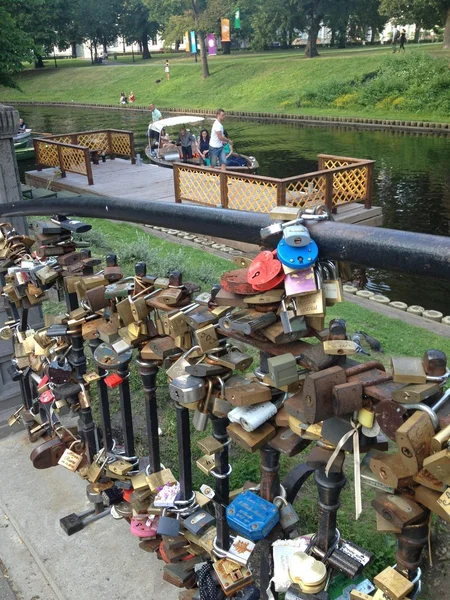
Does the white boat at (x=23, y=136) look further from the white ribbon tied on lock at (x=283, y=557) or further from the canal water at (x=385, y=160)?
the white ribbon tied on lock at (x=283, y=557)

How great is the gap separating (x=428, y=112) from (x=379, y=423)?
36.9 meters

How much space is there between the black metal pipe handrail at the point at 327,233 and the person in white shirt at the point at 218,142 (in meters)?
15.6

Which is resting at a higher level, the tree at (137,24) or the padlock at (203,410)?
the tree at (137,24)

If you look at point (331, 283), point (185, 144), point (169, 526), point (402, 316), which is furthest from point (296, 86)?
point (331, 283)

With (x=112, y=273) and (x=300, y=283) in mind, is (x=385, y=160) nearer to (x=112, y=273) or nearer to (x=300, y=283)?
(x=112, y=273)

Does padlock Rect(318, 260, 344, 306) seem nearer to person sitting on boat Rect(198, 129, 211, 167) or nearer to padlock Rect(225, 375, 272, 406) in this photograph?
padlock Rect(225, 375, 272, 406)

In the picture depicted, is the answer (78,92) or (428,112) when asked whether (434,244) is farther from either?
(78,92)

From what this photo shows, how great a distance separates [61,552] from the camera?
253 cm

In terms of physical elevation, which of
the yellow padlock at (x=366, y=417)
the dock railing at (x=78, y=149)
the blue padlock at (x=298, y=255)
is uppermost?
the blue padlock at (x=298, y=255)

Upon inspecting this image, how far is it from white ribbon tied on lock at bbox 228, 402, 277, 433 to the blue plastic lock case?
0.97 ft

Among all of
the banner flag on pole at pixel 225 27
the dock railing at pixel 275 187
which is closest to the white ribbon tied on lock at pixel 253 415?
the dock railing at pixel 275 187

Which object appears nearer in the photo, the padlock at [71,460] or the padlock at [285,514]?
the padlock at [285,514]

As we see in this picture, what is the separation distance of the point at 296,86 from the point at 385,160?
2298cm

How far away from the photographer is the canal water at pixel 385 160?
11633 millimetres
